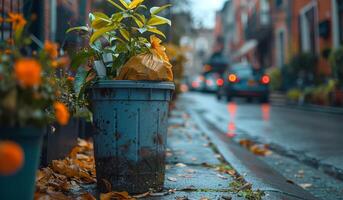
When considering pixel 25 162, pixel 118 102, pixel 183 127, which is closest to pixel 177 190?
pixel 118 102

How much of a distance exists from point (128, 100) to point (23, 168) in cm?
144

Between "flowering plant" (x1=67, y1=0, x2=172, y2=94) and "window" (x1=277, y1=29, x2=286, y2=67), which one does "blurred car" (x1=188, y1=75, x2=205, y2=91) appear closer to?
"window" (x1=277, y1=29, x2=286, y2=67)

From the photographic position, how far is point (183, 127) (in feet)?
32.6

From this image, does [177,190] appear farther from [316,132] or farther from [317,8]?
[317,8]

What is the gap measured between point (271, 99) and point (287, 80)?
60.6 inches

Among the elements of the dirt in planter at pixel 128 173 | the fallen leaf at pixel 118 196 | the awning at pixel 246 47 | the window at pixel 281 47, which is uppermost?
the awning at pixel 246 47

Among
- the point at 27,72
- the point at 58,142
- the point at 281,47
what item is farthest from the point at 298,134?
the point at 281,47

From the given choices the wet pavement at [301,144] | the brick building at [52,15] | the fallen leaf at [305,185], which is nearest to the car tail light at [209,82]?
the wet pavement at [301,144]

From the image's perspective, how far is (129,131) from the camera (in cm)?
362

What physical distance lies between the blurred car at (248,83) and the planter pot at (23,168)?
18786 millimetres

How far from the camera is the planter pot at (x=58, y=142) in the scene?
14.2ft

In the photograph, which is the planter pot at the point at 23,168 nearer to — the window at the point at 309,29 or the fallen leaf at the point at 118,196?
the fallen leaf at the point at 118,196

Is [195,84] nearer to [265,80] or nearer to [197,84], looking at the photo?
[197,84]

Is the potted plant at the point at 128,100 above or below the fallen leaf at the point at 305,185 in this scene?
above
